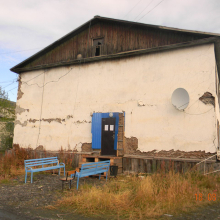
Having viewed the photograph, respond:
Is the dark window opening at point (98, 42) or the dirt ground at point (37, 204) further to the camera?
the dark window opening at point (98, 42)

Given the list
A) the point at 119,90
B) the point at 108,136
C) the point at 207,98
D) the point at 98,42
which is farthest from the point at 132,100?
the point at 98,42

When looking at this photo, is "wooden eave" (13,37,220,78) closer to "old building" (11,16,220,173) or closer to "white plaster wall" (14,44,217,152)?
"old building" (11,16,220,173)

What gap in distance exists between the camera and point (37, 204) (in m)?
5.39

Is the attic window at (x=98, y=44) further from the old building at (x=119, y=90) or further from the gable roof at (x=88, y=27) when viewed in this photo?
the gable roof at (x=88, y=27)

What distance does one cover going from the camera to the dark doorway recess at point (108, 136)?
10.2 metres

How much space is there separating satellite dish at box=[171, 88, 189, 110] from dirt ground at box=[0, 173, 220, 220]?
4.04 meters

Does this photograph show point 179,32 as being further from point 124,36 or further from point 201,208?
point 201,208

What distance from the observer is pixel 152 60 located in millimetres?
9922

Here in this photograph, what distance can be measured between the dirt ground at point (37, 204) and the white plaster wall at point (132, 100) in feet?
11.4

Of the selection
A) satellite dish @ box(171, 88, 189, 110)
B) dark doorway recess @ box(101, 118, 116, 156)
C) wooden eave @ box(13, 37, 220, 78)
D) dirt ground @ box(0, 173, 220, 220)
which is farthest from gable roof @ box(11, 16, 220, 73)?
dirt ground @ box(0, 173, 220, 220)

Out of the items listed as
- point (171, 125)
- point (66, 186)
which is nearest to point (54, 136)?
point (66, 186)

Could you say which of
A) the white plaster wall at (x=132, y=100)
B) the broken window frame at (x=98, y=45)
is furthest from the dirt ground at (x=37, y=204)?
the broken window frame at (x=98, y=45)

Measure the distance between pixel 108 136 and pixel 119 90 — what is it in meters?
2.23

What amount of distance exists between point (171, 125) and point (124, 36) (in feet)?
16.2
